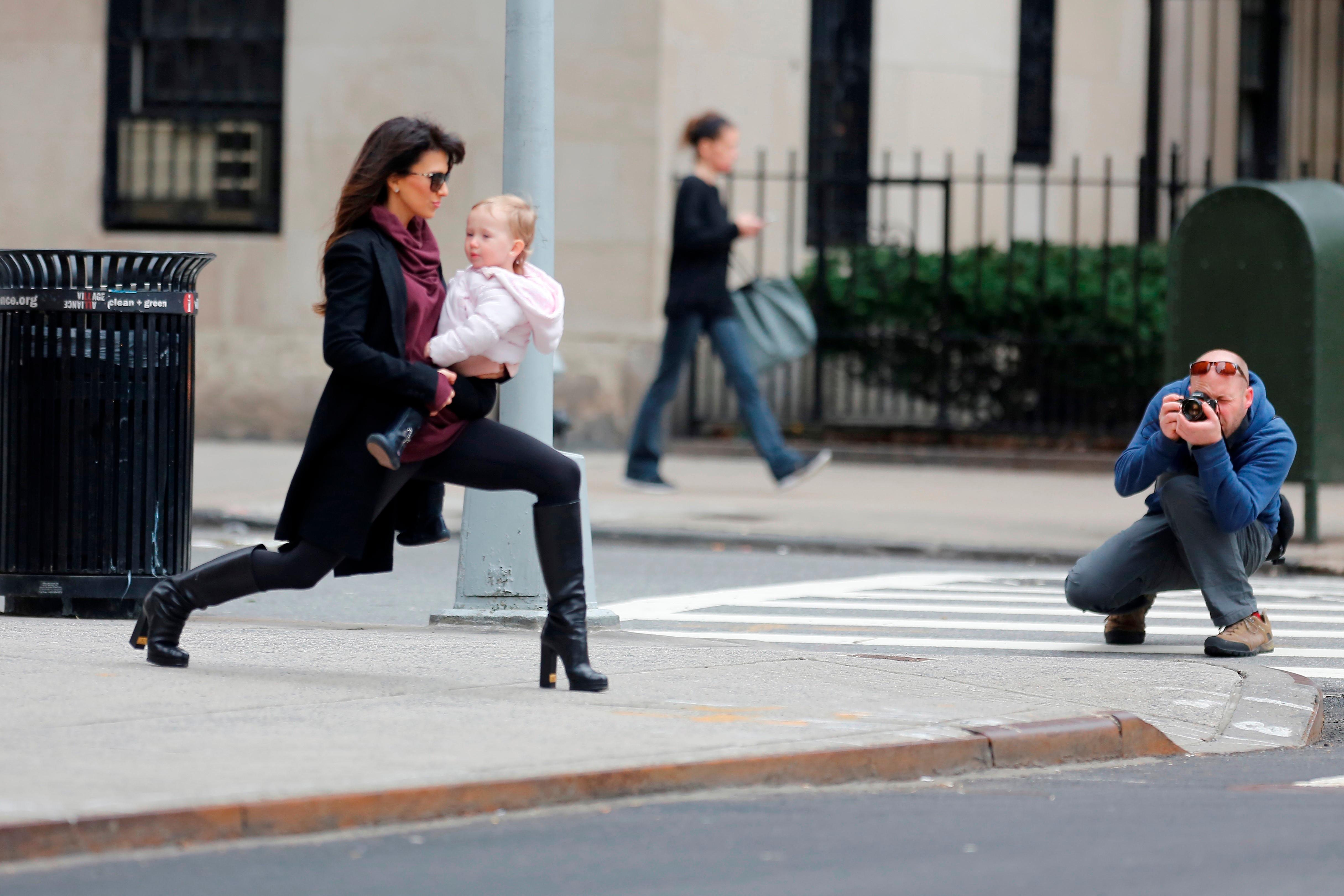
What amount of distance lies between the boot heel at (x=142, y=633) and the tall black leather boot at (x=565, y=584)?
4.16ft

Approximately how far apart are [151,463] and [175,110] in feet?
33.7

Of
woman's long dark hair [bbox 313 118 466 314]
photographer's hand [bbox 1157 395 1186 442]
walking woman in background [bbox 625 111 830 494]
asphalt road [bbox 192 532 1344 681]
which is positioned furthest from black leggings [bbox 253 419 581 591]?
walking woman in background [bbox 625 111 830 494]

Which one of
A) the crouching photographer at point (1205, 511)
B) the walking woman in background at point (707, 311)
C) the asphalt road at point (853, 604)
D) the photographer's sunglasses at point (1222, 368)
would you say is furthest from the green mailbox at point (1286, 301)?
the photographer's sunglasses at point (1222, 368)

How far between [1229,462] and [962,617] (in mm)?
1928

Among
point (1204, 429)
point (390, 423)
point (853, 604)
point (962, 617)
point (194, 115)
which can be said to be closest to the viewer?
point (390, 423)

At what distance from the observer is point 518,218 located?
252 inches

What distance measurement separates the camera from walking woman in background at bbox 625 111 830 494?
45.1ft

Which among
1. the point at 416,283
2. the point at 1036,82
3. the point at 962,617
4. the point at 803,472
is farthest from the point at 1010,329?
the point at 416,283

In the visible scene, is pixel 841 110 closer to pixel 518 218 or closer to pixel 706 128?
pixel 706 128

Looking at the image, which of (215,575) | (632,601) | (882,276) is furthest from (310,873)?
(882,276)

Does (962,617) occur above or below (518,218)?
below

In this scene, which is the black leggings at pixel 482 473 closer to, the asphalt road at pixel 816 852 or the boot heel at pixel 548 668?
the boot heel at pixel 548 668

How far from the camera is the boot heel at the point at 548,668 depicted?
648 centimetres

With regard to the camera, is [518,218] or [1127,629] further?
[1127,629]
